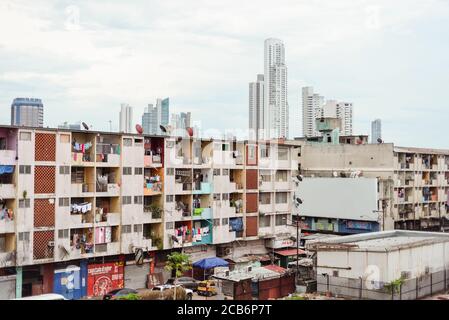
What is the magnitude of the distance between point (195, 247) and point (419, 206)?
26.1 meters

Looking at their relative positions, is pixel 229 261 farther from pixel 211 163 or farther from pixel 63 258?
pixel 63 258

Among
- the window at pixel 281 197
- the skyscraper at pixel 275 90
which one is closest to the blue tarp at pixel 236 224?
the window at pixel 281 197

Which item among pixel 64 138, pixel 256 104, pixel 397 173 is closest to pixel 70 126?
pixel 64 138

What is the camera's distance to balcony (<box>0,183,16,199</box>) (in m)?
24.0

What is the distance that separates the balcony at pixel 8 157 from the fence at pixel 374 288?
1432 centimetres

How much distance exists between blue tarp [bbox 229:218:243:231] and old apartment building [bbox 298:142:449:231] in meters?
14.6

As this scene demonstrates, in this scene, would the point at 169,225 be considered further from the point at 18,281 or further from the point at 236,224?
the point at 18,281

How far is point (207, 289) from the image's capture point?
26.9 m

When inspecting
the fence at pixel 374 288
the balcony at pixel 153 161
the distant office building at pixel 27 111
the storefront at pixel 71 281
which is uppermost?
the distant office building at pixel 27 111

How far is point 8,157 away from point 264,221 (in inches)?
679

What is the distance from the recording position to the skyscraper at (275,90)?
7938 centimetres

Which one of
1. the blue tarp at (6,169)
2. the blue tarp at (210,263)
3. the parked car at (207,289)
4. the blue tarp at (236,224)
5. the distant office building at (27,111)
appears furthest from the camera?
the blue tarp at (236,224)

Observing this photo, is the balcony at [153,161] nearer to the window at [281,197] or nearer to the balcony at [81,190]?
the balcony at [81,190]
